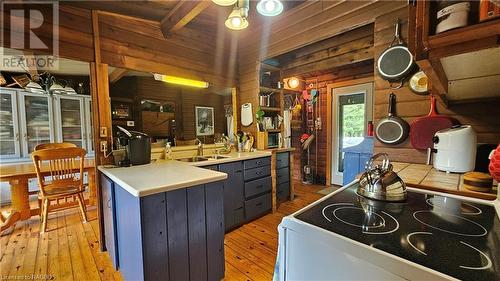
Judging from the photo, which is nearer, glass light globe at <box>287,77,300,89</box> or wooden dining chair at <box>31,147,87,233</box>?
wooden dining chair at <box>31,147,87,233</box>

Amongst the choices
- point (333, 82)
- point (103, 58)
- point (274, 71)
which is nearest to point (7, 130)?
point (103, 58)

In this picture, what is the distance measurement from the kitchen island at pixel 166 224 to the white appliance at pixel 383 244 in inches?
32.5

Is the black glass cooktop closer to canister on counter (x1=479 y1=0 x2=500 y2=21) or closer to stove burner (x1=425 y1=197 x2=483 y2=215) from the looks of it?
stove burner (x1=425 y1=197 x2=483 y2=215)

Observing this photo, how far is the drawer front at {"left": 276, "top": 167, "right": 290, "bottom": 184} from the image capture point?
3168mm

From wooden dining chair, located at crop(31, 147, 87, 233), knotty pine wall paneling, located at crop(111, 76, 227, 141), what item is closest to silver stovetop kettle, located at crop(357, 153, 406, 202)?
knotty pine wall paneling, located at crop(111, 76, 227, 141)

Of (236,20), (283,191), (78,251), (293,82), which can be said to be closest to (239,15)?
(236,20)

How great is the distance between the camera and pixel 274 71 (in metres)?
3.54

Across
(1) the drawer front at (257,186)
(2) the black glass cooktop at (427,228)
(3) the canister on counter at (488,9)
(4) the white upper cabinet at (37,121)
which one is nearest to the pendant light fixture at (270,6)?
(3) the canister on counter at (488,9)

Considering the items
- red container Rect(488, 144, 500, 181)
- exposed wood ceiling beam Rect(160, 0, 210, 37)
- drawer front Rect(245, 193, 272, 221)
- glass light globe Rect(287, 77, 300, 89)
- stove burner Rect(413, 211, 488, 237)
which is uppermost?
exposed wood ceiling beam Rect(160, 0, 210, 37)

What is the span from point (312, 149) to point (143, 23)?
370 centimetres

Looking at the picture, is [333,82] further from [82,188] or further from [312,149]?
[82,188]

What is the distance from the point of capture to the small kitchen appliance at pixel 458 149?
118 cm

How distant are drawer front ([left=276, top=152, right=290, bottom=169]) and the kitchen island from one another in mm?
1653

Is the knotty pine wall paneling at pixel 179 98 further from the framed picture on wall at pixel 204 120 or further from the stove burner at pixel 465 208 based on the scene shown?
the stove burner at pixel 465 208
